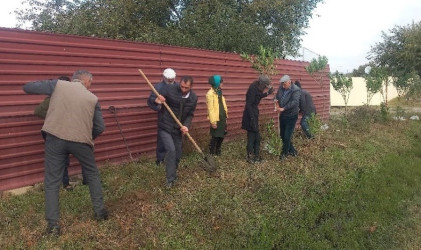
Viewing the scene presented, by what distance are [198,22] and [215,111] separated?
8614mm

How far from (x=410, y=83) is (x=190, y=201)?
1544 centimetres

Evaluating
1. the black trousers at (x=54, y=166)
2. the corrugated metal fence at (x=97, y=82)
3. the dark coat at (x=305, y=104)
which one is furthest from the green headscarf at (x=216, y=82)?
the black trousers at (x=54, y=166)

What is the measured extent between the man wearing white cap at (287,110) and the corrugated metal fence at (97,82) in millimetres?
1709

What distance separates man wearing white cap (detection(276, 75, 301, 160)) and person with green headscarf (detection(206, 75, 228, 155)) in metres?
1.09

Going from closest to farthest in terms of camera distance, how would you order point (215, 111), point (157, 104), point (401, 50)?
point (157, 104) < point (215, 111) < point (401, 50)

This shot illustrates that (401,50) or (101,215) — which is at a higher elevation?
(401,50)

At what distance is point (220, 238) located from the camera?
404 centimetres

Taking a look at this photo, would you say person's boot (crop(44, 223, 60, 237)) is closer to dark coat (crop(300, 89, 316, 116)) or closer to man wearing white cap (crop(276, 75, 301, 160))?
man wearing white cap (crop(276, 75, 301, 160))

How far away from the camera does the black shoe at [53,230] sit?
3.89 m

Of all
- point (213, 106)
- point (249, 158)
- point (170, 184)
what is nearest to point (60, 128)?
point (170, 184)

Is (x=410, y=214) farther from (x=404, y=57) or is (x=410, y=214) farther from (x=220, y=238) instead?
(x=404, y=57)

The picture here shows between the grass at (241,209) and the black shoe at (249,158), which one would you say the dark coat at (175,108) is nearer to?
the grass at (241,209)

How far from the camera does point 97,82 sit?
6406 mm

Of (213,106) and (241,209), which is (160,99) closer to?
(213,106)
